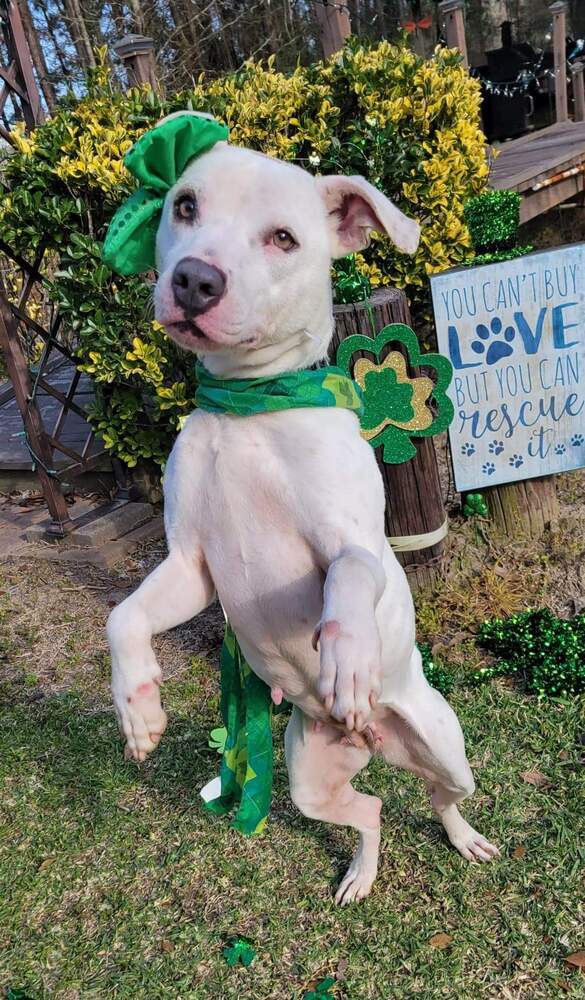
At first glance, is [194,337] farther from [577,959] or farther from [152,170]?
[577,959]

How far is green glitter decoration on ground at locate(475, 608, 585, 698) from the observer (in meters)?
3.09

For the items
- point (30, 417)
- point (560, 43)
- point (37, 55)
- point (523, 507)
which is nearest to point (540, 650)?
point (523, 507)

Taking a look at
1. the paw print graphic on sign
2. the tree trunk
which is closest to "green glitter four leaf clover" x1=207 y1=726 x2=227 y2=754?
the paw print graphic on sign

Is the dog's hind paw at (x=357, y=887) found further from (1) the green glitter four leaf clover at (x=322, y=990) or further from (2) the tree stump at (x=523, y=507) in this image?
(2) the tree stump at (x=523, y=507)

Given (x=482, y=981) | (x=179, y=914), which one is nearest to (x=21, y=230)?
(x=179, y=914)

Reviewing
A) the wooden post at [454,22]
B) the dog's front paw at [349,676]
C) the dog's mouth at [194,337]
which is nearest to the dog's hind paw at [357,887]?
the dog's front paw at [349,676]

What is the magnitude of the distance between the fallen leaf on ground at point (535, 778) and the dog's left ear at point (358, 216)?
1.90 meters

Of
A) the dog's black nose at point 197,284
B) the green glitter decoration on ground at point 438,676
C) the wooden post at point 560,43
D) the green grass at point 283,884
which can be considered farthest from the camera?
the wooden post at point 560,43

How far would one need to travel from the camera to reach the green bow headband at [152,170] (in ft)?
5.68

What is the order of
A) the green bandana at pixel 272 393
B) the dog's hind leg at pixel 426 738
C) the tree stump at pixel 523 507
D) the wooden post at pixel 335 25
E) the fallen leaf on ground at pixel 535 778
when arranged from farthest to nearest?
the wooden post at pixel 335 25 < the tree stump at pixel 523 507 < the fallen leaf on ground at pixel 535 778 < the dog's hind leg at pixel 426 738 < the green bandana at pixel 272 393

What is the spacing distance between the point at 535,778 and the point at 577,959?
70 centimetres

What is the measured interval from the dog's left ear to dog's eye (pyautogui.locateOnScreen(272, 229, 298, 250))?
8.5 inches

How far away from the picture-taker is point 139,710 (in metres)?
1.67

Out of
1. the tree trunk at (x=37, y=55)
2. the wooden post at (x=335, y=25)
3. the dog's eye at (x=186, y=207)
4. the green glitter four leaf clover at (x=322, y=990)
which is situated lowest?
the green glitter four leaf clover at (x=322, y=990)
